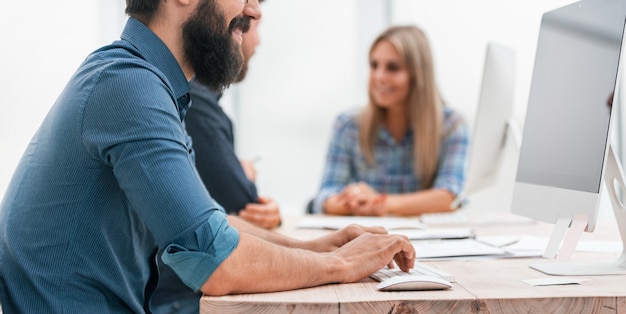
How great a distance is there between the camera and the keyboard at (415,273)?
109cm

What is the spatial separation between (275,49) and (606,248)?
2.46 meters

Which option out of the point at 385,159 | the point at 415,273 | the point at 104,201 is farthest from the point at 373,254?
the point at 385,159

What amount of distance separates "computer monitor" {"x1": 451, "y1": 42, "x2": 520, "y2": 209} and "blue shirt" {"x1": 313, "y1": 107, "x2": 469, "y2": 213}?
1.53ft

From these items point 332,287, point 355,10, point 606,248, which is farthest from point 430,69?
point 332,287

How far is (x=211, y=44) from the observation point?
1.24 meters

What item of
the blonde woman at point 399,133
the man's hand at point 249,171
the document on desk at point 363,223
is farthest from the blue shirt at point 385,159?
the document on desk at point 363,223

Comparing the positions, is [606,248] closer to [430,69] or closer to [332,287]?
[332,287]

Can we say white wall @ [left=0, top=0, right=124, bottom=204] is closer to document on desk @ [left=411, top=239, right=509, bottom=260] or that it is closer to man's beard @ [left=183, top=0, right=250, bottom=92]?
man's beard @ [left=183, top=0, right=250, bottom=92]

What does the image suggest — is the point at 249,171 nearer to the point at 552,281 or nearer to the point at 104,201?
the point at 104,201

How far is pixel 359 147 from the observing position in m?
2.83

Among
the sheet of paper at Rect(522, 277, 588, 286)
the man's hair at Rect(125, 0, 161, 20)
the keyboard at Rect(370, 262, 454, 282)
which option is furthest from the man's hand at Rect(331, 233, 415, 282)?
the man's hair at Rect(125, 0, 161, 20)

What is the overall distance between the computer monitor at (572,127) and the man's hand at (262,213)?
78 centimetres

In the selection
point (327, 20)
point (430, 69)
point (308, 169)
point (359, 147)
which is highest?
point (327, 20)

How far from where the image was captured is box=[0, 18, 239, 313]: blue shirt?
94cm
